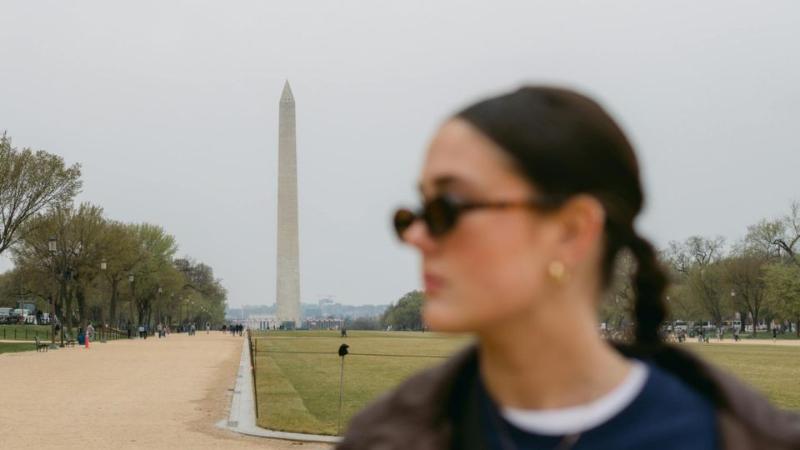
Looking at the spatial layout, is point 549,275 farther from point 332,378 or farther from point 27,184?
point 27,184

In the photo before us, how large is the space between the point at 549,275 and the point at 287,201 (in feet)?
353

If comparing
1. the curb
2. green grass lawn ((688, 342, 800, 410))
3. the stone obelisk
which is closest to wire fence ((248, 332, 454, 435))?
the curb

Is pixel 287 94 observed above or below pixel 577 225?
above

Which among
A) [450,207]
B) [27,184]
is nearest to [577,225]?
[450,207]

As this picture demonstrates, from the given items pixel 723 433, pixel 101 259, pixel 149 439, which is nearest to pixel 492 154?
pixel 723 433

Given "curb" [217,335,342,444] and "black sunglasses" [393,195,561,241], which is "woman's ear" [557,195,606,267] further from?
"curb" [217,335,342,444]

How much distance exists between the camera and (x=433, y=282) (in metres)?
1.83

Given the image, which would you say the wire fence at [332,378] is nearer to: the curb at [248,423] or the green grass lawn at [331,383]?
the green grass lawn at [331,383]

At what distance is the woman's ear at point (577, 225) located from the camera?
177 cm

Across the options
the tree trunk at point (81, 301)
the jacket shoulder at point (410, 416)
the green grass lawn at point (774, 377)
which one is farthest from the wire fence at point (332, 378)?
the tree trunk at point (81, 301)

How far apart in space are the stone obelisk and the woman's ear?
106393mm

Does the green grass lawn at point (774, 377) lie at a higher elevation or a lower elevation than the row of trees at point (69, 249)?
lower

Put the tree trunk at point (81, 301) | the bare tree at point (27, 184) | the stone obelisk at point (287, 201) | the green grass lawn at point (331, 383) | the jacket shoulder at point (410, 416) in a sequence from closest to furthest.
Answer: the jacket shoulder at point (410, 416) → the green grass lawn at point (331, 383) → the bare tree at point (27, 184) → the tree trunk at point (81, 301) → the stone obelisk at point (287, 201)

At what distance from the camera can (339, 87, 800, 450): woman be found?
176 cm
